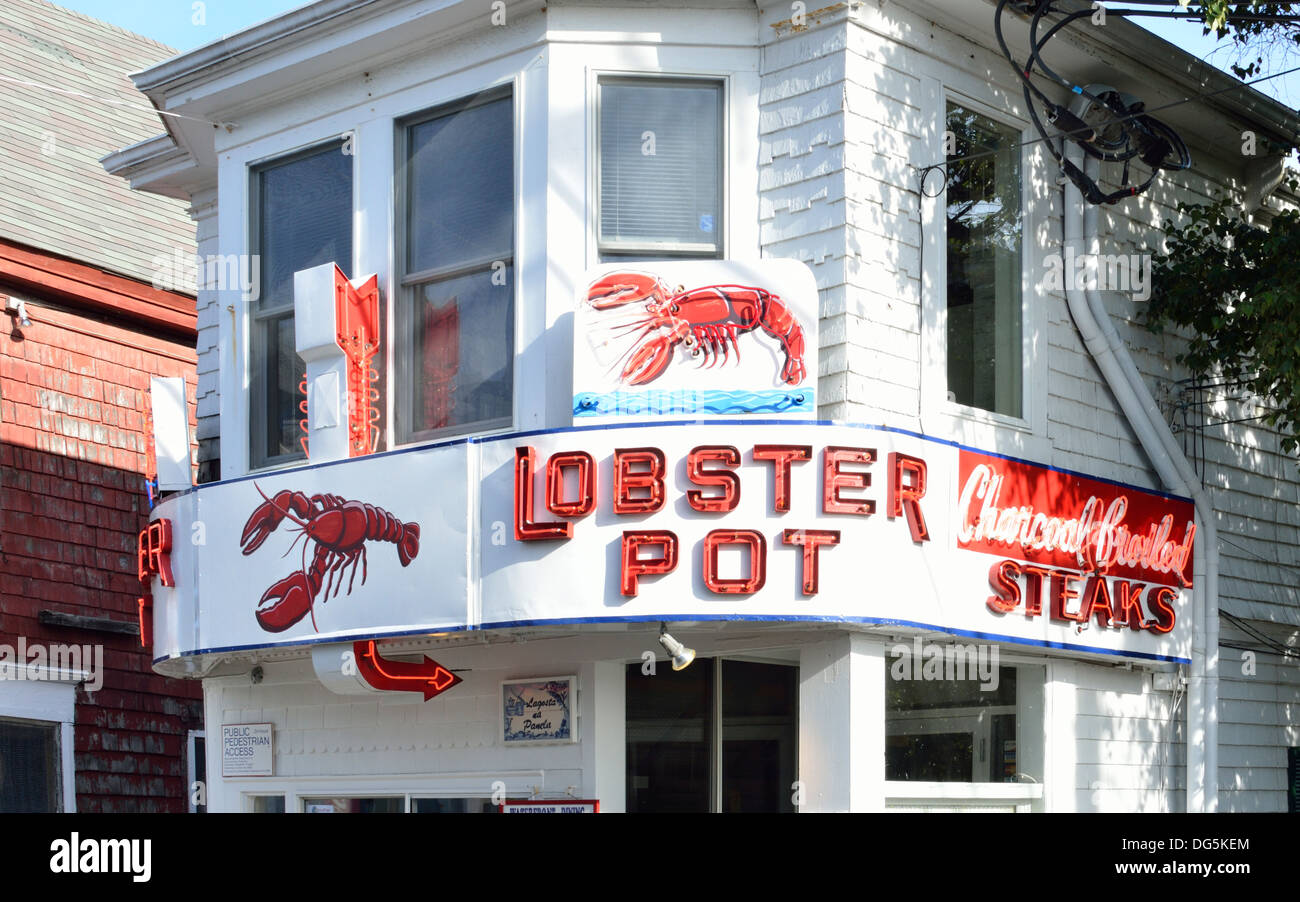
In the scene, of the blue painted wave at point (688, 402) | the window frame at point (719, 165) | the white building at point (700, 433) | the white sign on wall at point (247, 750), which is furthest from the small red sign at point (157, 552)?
the window frame at point (719, 165)

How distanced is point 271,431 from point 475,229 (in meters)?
2.20

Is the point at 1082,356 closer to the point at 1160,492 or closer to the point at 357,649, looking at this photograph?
the point at 1160,492

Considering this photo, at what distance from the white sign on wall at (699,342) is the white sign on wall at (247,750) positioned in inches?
157

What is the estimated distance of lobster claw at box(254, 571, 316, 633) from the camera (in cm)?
962

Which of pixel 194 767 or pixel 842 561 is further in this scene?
pixel 194 767

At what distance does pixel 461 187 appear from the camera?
10.1m

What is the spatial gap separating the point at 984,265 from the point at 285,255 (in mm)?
4781

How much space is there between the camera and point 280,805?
1128cm

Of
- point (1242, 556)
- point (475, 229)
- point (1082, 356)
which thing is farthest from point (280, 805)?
point (1242, 556)

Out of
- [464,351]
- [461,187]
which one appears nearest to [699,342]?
[464,351]

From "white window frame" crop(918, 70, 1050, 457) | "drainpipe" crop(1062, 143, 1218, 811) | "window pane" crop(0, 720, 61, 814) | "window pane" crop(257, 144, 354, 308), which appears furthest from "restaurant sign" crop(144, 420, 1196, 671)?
"window pane" crop(0, 720, 61, 814)

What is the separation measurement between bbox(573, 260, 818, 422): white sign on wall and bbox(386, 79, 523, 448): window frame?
799 millimetres

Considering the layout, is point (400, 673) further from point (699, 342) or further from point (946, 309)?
point (946, 309)

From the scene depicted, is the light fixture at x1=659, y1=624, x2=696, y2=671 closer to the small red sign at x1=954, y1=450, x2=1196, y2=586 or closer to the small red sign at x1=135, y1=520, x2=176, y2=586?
the small red sign at x1=954, y1=450, x2=1196, y2=586
